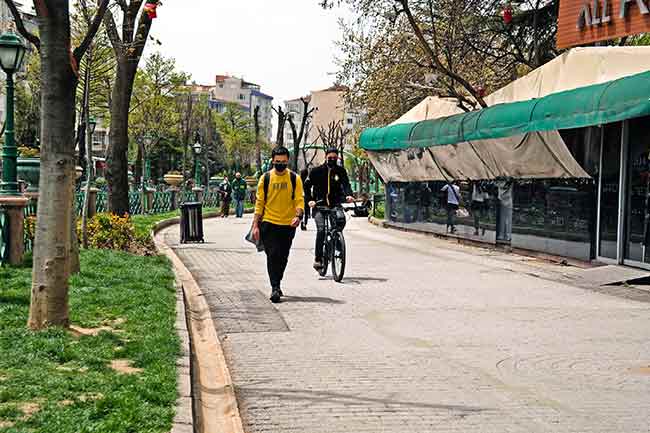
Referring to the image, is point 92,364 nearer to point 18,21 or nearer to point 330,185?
point 18,21

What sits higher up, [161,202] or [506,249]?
[161,202]

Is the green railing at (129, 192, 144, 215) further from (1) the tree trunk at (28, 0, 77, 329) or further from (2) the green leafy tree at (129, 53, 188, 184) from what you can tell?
(1) the tree trunk at (28, 0, 77, 329)

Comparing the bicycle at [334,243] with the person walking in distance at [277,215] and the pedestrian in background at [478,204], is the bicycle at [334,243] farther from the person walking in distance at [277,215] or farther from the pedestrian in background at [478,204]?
the pedestrian in background at [478,204]

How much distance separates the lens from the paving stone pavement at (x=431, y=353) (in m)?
Answer: 5.72

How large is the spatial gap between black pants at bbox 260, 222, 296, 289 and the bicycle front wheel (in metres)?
1.83

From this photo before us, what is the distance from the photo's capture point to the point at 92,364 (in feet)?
20.9

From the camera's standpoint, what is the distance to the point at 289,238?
1081cm

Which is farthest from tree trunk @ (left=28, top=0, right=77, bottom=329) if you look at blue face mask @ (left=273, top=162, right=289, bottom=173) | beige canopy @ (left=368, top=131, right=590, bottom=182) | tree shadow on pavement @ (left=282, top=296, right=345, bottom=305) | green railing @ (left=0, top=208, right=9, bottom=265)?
beige canopy @ (left=368, top=131, right=590, bottom=182)

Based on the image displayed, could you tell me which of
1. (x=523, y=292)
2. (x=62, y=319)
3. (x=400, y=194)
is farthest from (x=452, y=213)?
(x=62, y=319)

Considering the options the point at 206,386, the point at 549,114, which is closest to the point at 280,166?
the point at 206,386

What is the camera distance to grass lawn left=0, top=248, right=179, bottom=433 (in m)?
4.98

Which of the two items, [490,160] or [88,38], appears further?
[490,160]

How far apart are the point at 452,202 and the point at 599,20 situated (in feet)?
23.2

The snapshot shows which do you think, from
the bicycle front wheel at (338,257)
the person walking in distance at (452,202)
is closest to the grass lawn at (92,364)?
the bicycle front wheel at (338,257)
